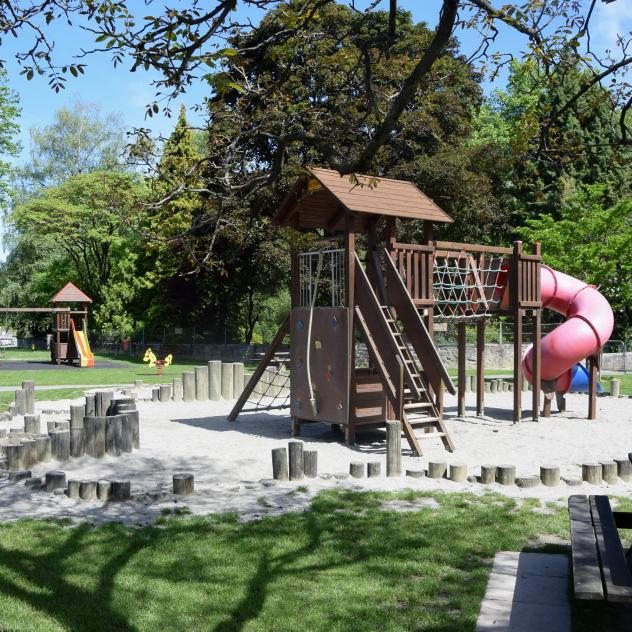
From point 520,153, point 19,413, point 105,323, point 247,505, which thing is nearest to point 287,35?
point 520,153

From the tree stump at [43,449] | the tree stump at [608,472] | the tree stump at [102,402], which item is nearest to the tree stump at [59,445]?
the tree stump at [43,449]

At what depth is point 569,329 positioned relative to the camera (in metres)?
16.2

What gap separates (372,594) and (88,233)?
42.6 metres

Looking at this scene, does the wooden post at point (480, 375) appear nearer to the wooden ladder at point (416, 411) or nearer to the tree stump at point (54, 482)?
the wooden ladder at point (416, 411)

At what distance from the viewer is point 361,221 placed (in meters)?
13.6

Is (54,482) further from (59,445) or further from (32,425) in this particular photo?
(32,425)

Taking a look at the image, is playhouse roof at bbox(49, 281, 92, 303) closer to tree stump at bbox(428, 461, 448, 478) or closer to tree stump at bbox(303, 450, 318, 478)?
tree stump at bbox(303, 450, 318, 478)

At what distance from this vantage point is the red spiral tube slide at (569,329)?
16.1m

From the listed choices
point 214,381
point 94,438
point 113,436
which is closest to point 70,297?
point 214,381

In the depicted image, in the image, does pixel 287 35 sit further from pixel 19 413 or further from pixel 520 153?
pixel 19 413

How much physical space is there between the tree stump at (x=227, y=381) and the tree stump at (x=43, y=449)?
915 centimetres

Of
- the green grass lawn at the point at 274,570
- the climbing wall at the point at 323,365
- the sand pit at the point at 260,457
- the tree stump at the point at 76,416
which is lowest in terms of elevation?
the green grass lawn at the point at 274,570

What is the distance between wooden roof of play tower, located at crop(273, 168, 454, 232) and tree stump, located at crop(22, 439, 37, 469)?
561 centimetres

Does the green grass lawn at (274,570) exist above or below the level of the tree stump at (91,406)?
below
